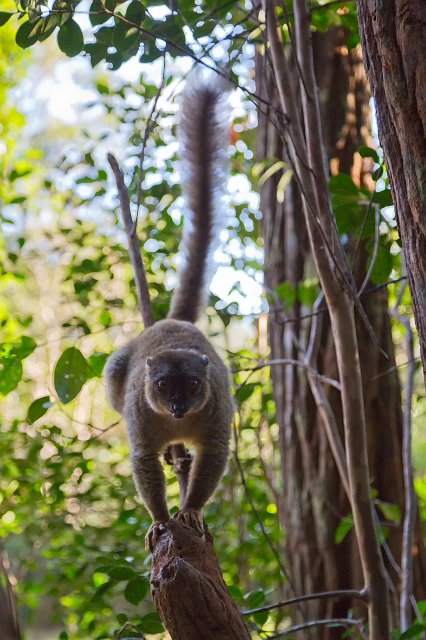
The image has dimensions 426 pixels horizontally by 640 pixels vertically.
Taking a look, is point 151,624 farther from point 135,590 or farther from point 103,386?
point 103,386

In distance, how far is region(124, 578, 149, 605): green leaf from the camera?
281cm

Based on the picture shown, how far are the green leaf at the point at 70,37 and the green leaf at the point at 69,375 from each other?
133 cm

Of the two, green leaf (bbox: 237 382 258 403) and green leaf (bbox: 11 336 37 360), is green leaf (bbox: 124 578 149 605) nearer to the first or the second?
green leaf (bbox: 11 336 37 360)

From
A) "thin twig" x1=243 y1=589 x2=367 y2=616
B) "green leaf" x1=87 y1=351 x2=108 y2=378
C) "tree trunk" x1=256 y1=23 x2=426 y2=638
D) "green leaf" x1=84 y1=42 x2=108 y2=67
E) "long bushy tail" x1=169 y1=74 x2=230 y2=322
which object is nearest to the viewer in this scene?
"thin twig" x1=243 y1=589 x2=367 y2=616

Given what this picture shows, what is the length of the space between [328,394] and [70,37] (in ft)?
9.62

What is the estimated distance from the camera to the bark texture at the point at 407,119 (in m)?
1.73

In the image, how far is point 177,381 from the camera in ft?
11.9

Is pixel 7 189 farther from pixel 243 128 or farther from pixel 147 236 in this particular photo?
pixel 243 128

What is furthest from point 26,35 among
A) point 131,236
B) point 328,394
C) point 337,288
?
point 328,394

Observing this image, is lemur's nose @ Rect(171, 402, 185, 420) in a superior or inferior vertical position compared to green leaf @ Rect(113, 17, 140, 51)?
inferior

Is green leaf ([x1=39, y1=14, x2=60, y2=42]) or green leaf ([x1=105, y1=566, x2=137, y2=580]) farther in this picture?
green leaf ([x1=105, y1=566, x2=137, y2=580])

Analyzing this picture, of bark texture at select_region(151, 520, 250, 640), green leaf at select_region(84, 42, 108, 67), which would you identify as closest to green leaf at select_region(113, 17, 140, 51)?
green leaf at select_region(84, 42, 108, 67)

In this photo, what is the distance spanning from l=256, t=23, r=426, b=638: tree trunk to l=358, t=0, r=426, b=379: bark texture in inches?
101

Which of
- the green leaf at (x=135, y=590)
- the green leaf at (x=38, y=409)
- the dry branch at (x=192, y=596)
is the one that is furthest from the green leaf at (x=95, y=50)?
the green leaf at (x=135, y=590)
